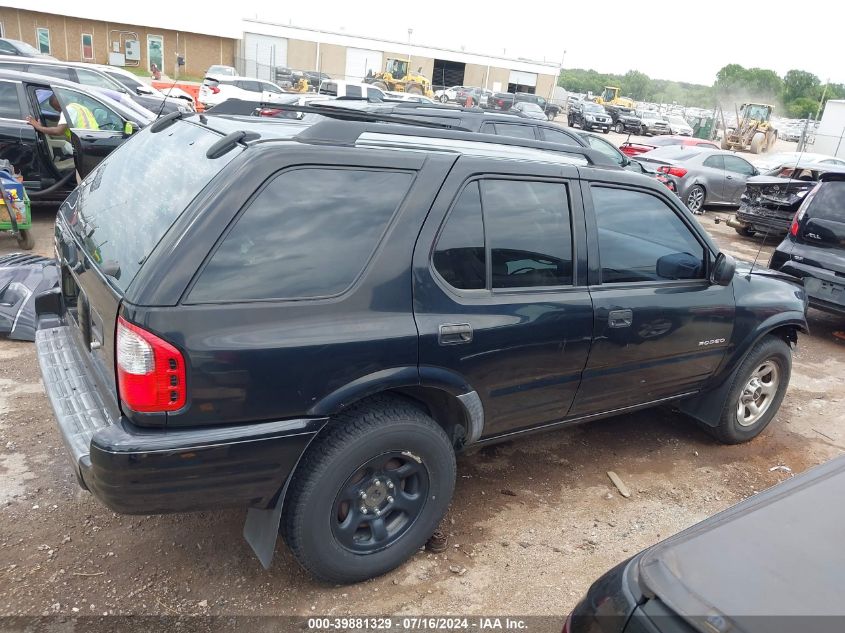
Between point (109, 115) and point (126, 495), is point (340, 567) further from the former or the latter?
point (109, 115)

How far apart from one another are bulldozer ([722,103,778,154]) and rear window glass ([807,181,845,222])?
29914 millimetres

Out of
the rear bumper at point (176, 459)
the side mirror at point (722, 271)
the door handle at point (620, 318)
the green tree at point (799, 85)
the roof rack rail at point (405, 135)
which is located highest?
the green tree at point (799, 85)

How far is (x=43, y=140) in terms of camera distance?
7.63 meters

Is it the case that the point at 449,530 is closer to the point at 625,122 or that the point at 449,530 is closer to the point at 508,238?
the point at 508,238

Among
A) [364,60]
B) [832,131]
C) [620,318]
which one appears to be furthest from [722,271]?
[364,60]

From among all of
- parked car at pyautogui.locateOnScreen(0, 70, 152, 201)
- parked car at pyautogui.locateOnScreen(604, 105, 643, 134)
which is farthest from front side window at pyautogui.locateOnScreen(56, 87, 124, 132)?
parked car at pyautogui.locateOnScreen(604, 105, 643, 134)

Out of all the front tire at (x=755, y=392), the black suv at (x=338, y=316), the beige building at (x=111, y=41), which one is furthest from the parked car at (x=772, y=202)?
the beige building at (x=111, y=41)

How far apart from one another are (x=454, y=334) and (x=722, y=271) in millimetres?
1890

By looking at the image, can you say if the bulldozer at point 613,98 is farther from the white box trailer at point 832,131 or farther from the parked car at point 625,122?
the white box trailer at point 832,131

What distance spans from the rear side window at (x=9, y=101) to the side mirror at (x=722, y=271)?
25.7 feet

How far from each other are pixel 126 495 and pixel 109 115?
7.66 metres

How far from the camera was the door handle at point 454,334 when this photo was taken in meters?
2.75

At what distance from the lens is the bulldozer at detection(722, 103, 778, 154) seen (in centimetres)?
3322

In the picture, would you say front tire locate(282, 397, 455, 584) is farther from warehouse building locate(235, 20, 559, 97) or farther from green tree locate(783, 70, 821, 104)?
green tree locate(783, 70, 821, 104)
